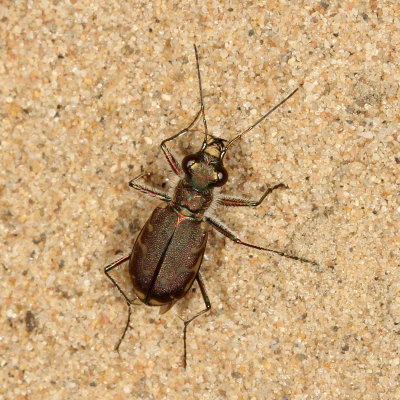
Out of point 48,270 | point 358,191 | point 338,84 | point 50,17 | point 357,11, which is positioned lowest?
point 358,191

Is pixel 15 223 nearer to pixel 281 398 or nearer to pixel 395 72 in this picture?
pixel 281 398

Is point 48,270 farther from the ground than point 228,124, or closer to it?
closer to it

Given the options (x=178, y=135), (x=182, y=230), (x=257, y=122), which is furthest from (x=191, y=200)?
(x=257, y=122)

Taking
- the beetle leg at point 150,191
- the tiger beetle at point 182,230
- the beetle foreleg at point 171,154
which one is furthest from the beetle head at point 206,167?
the beetle leg at point 150,191

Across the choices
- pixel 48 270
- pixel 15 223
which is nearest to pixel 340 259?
pixel 48 270

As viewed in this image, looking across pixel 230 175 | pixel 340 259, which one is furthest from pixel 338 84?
pixel 340 259

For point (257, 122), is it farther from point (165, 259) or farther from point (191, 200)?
point (165, 259)

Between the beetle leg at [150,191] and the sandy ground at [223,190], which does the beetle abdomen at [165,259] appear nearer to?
the beetle leg at [150,191]
